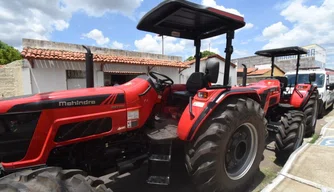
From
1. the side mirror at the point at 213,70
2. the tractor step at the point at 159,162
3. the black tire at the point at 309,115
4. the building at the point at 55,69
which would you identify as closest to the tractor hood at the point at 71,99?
the tractor step at the point at 159,162

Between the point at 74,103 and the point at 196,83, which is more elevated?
the point at 196,83

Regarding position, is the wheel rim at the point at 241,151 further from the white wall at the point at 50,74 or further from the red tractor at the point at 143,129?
the white wall at the point at 50,74

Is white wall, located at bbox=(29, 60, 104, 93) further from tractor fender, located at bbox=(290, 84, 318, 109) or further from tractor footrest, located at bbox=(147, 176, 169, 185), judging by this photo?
tractor fender, located at bbox=(290, 84, 318, 109)

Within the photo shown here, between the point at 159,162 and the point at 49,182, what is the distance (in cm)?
112

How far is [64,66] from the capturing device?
342 inches

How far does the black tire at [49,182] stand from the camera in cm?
120

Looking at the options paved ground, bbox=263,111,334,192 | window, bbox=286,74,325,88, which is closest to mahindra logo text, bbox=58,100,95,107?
paved ground, bbox=263,111,334,192

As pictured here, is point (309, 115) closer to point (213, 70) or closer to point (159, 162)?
point (213, 70)

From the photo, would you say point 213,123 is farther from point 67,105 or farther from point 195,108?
point 67,105

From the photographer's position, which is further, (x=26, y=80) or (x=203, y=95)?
(x=26, y=80)

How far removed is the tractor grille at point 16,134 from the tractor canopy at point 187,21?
154cm

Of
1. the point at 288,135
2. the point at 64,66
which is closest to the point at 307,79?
the point at 288,135

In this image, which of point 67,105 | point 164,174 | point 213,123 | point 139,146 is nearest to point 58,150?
point 67,105

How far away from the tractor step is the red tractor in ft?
0.03
